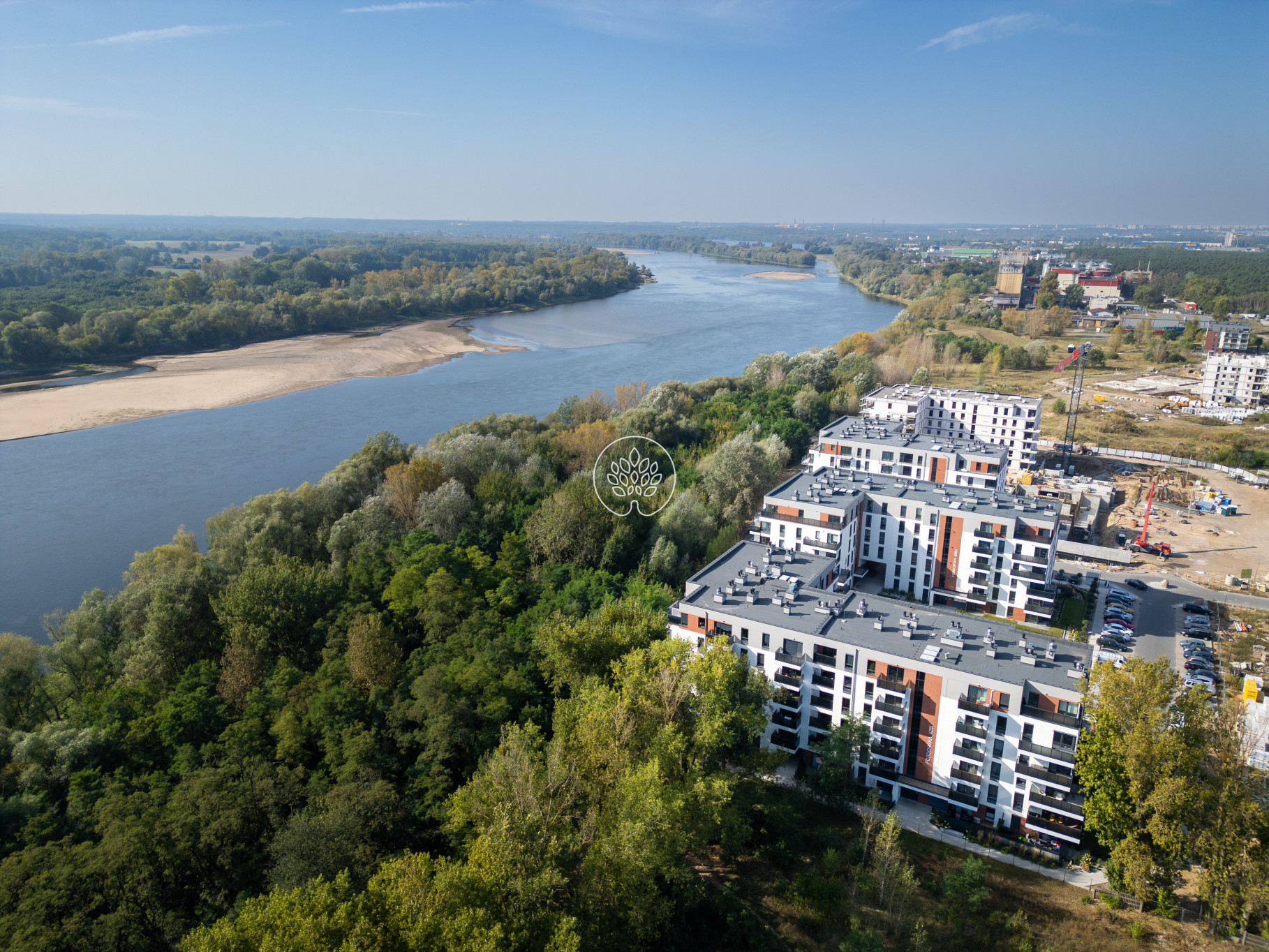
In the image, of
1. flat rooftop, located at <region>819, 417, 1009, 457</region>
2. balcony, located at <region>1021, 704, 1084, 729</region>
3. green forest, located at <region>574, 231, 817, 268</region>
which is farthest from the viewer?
green forest, located at <region>574, 231, 817, 268</region>

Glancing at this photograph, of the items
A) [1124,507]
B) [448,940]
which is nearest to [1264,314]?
[1124,507]

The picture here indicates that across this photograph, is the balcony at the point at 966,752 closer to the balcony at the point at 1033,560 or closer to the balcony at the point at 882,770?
the balcony at the point at 882,770

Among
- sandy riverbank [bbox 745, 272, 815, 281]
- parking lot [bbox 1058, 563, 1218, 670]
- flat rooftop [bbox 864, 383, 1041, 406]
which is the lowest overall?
parking lot [bbox 1058, 563, 1218, 670]

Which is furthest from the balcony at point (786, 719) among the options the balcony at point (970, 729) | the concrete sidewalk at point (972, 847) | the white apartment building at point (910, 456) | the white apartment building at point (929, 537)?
the white apartment building at point (910, 456)

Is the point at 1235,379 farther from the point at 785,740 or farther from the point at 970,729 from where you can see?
the point at 785,740

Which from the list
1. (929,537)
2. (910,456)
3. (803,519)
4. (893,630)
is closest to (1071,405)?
(910,456)

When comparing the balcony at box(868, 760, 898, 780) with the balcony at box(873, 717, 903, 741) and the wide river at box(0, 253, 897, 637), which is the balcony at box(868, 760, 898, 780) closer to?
the balcony at box(873, 717, 903, 741)

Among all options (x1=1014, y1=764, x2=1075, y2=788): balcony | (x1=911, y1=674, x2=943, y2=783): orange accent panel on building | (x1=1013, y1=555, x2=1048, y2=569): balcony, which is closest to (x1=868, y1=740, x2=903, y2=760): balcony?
(x1=911, y1=674, x2=943, y2=783): orange accent panel on building
